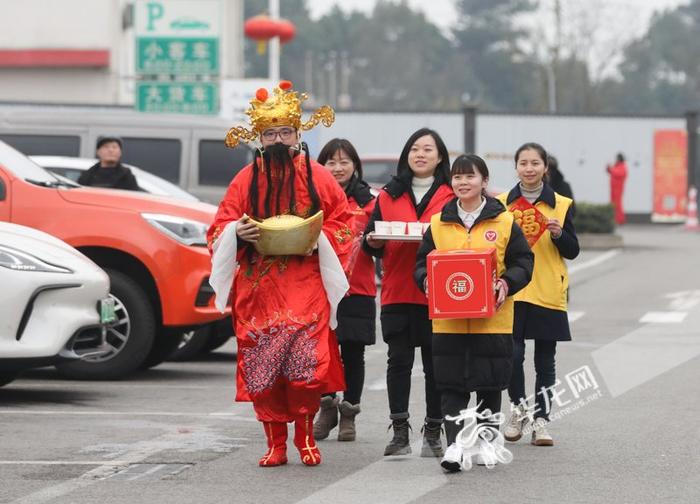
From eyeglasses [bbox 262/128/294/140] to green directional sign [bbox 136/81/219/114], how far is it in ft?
56.1

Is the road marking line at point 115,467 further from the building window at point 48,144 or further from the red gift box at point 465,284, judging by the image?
the building window at point 48,144

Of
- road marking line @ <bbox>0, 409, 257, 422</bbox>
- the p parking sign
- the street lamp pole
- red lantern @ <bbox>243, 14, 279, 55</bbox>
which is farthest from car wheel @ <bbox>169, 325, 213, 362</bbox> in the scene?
red lantern @ <bbox>243, 14, 279, 55</bbox>

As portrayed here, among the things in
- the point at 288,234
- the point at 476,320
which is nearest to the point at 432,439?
the point at 476,320

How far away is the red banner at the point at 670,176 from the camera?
42.7 meters

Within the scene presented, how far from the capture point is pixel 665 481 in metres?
7.66

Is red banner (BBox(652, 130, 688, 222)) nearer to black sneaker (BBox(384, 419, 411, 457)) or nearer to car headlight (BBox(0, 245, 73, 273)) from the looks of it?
car headlight (BBox(0, 245, 73, 273))

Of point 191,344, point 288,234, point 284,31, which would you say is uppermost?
point 284,31

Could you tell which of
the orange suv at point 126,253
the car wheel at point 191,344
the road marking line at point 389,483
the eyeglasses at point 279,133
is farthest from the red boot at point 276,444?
the car wheel at point 191,344

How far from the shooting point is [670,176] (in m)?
42.8

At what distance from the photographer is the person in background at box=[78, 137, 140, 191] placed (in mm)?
14289

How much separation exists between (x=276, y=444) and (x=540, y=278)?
1790mm

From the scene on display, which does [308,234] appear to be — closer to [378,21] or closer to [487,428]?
[487,428]

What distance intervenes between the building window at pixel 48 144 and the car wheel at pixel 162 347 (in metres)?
6.29

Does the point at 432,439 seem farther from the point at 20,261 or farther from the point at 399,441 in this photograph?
the point at 20,261
